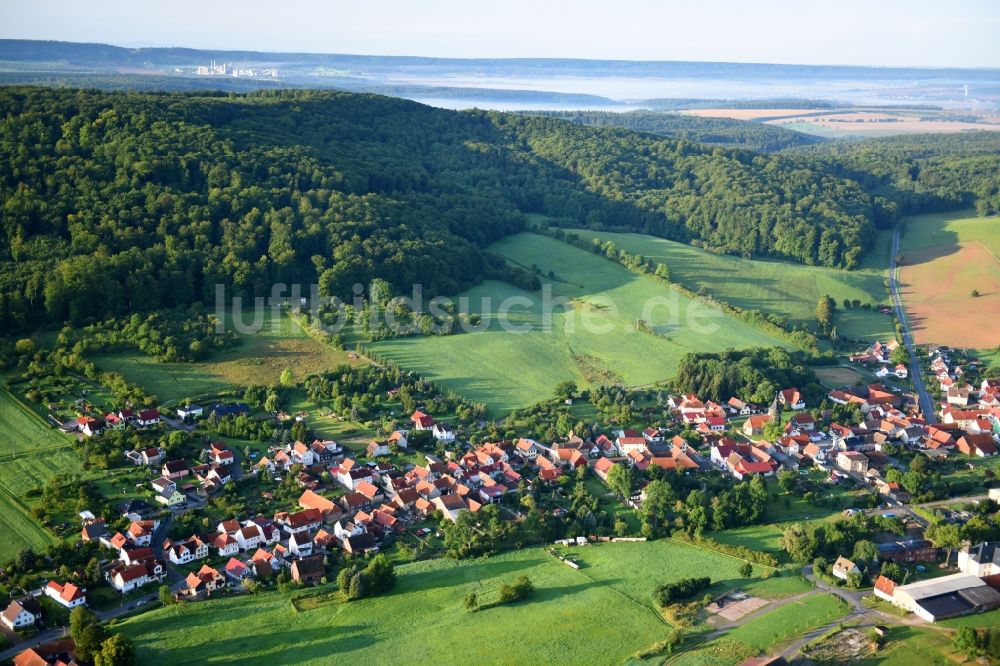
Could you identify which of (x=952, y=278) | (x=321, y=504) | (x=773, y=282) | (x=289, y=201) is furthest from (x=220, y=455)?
(x=952, y=278)

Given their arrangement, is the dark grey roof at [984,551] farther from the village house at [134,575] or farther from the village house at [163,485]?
the village house at [163,485]

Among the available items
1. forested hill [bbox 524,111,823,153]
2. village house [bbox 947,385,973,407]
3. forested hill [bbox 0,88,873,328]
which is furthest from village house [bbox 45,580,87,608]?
forested hill [bbox 524,111,823,153]

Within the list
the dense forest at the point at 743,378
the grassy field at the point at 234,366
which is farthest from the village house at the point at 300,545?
the dense forest at the point at 743,378

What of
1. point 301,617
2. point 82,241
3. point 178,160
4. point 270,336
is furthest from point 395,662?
point 178,160

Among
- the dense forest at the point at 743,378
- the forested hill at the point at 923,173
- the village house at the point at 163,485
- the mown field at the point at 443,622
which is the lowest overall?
the mown field at the point at 443,622

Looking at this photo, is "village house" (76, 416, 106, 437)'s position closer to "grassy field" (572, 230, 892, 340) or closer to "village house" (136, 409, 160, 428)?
"village house" (136, 409, 160, 428)

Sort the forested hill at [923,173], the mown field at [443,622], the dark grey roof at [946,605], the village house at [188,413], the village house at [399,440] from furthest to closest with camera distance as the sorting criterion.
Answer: the forested hill at [923,173] → the village house at [188,413] → the village house at [399,440] → the dark grey roof at [946,605] → the mown field at [443,622]

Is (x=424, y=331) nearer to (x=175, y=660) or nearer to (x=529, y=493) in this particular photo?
(x=529, y=493)
